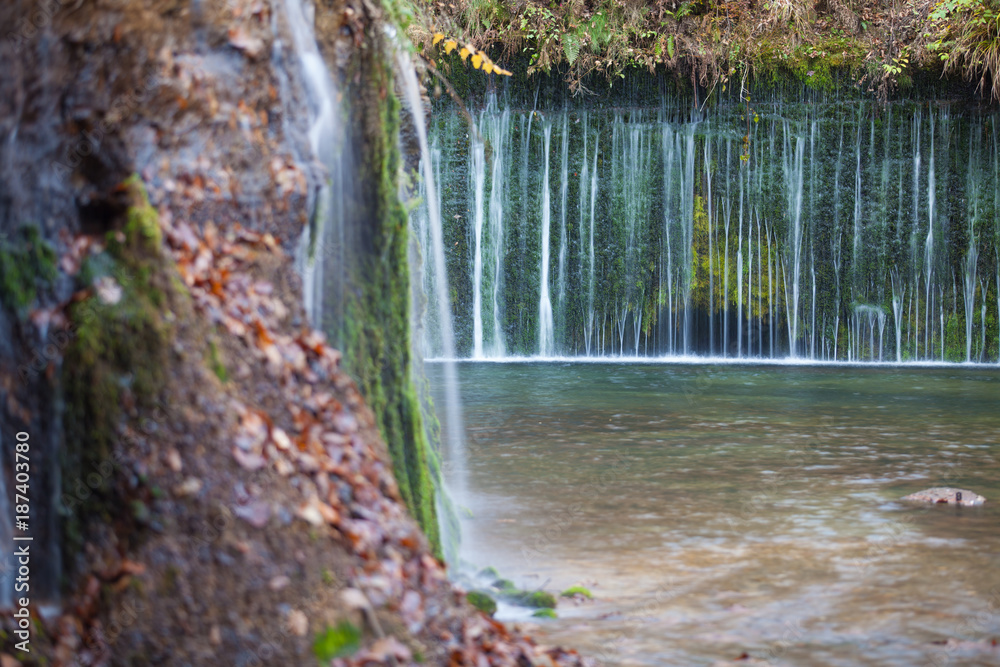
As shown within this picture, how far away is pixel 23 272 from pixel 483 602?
7.70 ft

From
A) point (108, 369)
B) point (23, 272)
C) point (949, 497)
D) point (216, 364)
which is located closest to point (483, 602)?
point (216, 364)

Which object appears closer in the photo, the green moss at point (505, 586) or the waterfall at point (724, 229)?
the green moss at point (505, 586)

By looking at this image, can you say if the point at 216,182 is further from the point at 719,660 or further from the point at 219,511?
the point at 719,660

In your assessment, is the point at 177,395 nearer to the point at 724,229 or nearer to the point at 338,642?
the point at 338,642

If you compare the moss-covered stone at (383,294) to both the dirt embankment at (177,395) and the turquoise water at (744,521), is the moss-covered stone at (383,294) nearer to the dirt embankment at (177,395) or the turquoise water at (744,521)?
the dirt embankment at (177,395)

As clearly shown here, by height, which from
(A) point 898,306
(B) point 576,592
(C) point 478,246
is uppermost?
(C) point 478,246

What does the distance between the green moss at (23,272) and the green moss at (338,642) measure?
58.1 inches

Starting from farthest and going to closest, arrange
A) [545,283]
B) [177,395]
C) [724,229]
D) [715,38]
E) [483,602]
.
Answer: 1. [545,283]
2. [724,229]
3. [715,38]
4. [483,602]
5. [177,395]

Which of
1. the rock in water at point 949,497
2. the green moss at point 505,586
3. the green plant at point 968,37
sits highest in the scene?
the green plant at point 968,37

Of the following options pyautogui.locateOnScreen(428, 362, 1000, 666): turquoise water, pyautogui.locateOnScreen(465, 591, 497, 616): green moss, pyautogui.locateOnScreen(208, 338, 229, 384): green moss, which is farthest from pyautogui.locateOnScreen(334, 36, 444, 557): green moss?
pyautogui.locateOnScreen(208, 338, 229, 384): green moss

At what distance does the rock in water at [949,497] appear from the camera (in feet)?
22.2

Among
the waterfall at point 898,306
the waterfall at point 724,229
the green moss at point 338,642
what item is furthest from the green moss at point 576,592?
the waterfall at point 898,306

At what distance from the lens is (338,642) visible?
10.2 ft

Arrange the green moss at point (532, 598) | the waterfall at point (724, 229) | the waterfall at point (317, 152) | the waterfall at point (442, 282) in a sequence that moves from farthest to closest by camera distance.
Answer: the waterfall at point (724, 229)
the waterfall at point (442, 282)
the green moss at point (532, 598)
the waterfall at point (317, 152)
